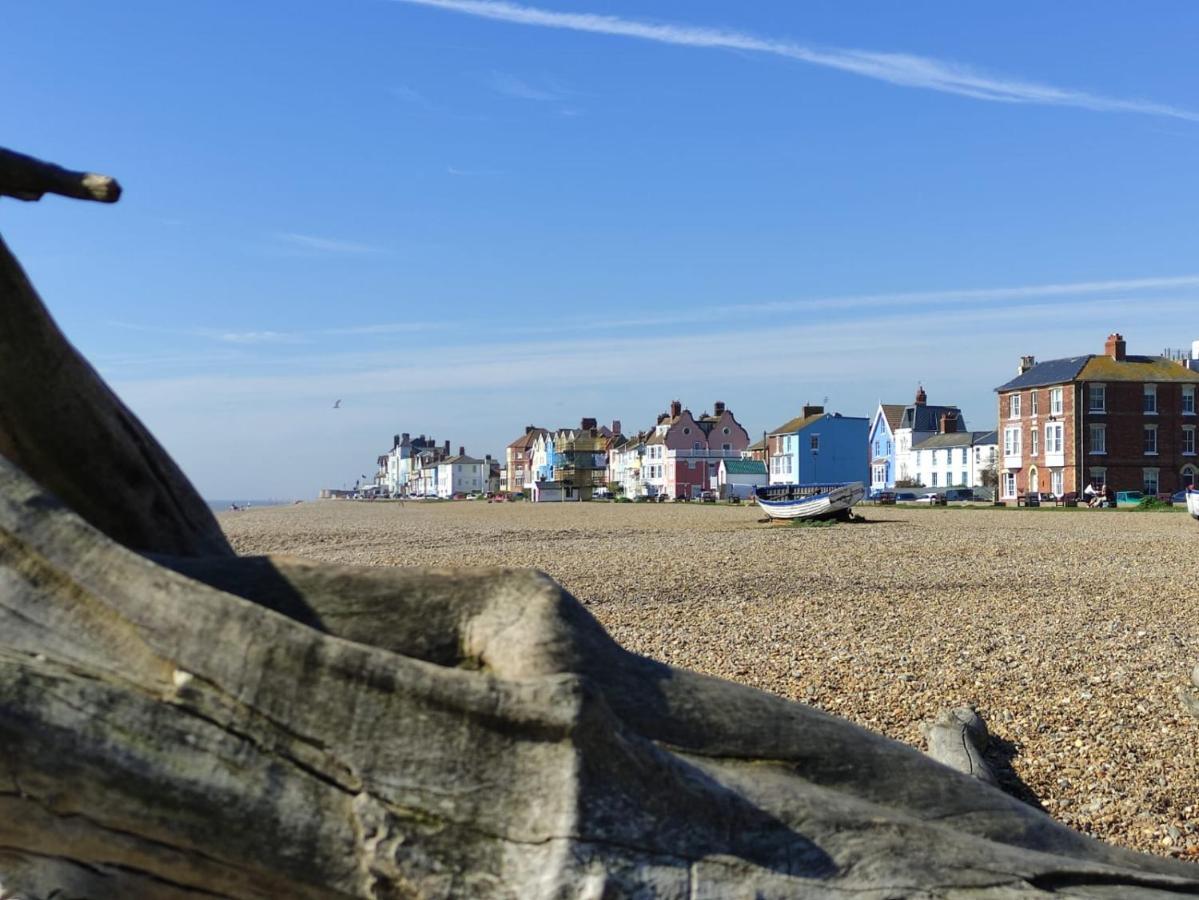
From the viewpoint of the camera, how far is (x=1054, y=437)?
67.8 m

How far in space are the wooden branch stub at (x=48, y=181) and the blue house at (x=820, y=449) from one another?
97120 millimetres

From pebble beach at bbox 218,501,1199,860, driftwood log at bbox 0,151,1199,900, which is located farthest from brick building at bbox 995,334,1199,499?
driftwood log at bbox 0,151,1199,900

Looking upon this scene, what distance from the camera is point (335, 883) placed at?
83.2 inches

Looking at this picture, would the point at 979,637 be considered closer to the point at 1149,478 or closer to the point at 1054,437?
the point at 1054,437

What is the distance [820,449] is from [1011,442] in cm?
2809

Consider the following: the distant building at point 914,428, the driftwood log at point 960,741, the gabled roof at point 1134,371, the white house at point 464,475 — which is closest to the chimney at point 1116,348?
the gabled roof at point 1134,371

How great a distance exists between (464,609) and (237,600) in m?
0.54

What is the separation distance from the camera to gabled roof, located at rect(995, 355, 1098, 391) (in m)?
67.0

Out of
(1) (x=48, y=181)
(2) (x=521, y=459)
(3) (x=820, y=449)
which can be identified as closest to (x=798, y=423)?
(3) (x=820, y=449)

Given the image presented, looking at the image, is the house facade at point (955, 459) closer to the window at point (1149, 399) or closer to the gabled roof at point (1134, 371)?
the gabled roof at point (1134, 371)

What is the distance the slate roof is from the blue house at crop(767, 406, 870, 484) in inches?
61.6

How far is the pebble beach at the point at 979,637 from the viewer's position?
6234 mm

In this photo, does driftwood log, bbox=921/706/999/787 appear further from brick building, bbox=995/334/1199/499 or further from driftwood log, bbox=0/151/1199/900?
brick building, bbox=995/334/1199/499

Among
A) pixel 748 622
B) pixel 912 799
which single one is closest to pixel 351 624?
pixel 912 799
